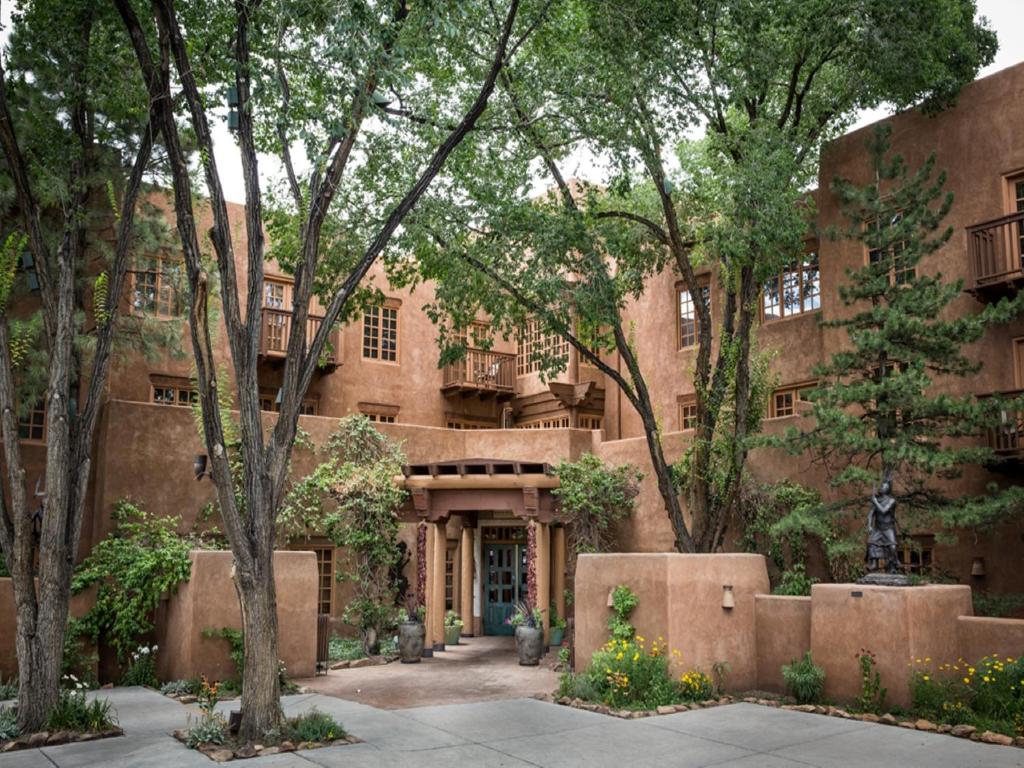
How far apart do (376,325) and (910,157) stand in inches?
526

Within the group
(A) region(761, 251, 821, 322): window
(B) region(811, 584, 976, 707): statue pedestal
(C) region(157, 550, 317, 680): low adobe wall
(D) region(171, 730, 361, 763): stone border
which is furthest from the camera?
(A) region(761, 251, 821, 322): window

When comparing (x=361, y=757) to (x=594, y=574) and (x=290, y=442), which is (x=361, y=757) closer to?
(x=290, y=442)

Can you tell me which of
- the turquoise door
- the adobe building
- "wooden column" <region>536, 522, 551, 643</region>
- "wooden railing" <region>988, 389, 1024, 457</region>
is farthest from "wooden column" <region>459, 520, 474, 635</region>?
"wooden railing" <region>988, 389, 1024, 457</region>

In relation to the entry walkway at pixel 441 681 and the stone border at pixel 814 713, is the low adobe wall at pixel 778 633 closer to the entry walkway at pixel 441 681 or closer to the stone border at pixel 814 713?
the stone border at pixel 814 713

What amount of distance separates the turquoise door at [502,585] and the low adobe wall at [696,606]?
25.5ft

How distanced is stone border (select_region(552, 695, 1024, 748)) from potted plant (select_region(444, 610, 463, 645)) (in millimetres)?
6843

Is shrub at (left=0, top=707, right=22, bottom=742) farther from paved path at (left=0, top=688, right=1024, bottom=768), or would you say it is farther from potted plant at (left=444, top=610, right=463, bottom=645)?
potted plant at (left=444, top=610, right=463, bottom=645)

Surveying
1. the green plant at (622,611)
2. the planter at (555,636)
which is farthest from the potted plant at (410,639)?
the green plant at (622,611)

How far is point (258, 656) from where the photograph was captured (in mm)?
9352

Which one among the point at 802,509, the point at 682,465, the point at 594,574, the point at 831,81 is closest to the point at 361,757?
the point at 594,574

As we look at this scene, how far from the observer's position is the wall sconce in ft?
41.0

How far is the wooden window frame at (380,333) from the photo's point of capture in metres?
23.9

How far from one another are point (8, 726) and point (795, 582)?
36.6ft

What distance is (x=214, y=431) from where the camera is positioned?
9.63m
